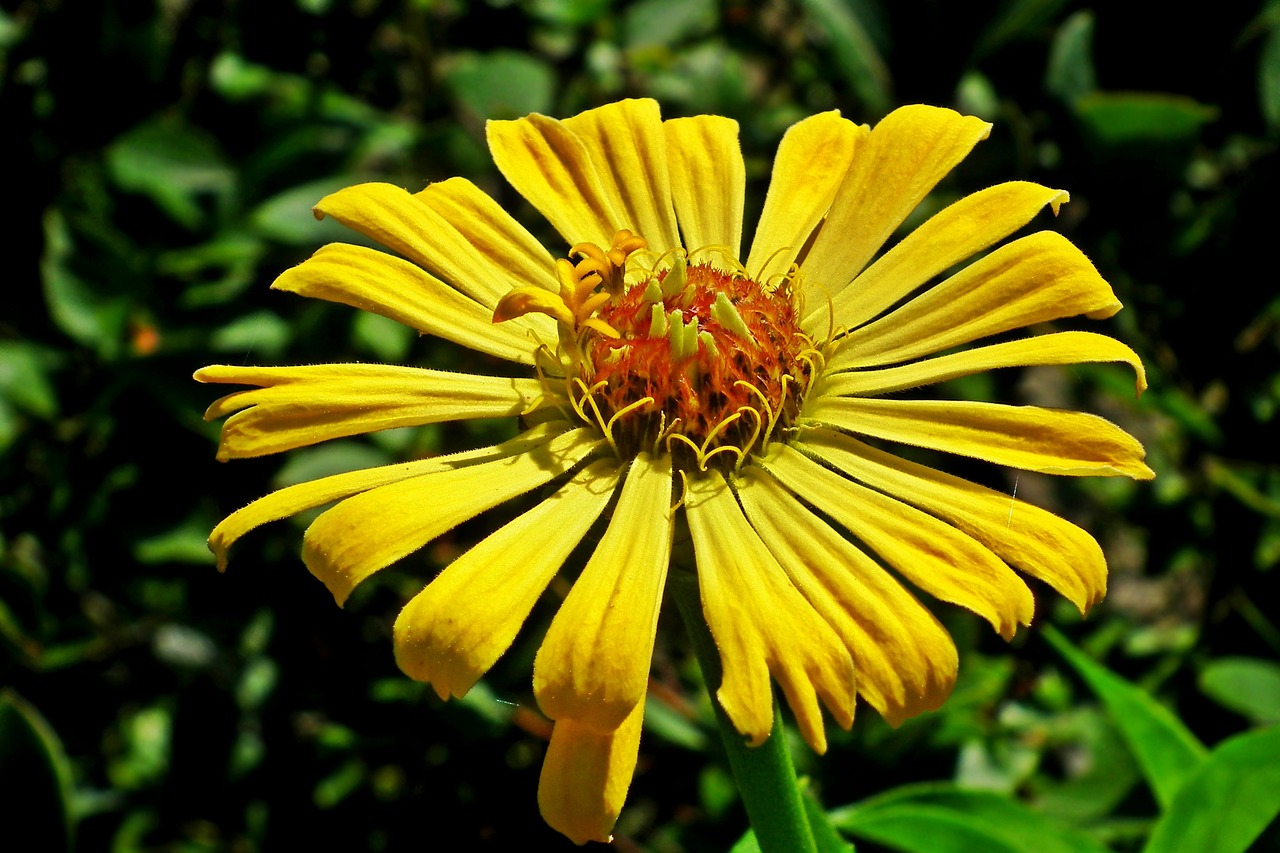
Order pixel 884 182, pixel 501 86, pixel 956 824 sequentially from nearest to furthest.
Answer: pixel 956 824 → pixel 884 182 → pixel 501 86

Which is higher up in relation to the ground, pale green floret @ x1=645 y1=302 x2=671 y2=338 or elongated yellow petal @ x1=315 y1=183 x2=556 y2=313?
Result: elongated yellow petal @ x1=315 y1=183 x2=556 y2=313

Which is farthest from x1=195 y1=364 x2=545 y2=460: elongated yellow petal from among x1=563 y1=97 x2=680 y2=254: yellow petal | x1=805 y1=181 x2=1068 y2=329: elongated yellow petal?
x1=805 y1=181 x2=1068 y2=329: elongated yellow petal

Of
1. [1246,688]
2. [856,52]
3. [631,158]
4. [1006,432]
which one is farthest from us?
[856,52]

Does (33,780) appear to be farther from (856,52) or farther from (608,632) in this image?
(856,52)

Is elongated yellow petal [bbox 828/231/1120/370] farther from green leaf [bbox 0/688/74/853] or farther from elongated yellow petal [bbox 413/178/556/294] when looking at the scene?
green leaf [bbox 0/688/74/853]

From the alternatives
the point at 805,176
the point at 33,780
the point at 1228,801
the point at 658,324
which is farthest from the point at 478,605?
the point at 33,780

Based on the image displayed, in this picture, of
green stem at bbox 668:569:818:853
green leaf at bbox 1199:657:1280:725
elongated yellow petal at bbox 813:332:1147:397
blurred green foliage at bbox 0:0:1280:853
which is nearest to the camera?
green stem at bbox 668:569:818:853
